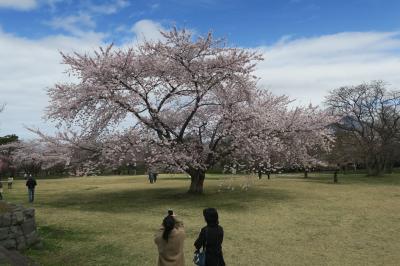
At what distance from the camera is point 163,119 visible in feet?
84.9

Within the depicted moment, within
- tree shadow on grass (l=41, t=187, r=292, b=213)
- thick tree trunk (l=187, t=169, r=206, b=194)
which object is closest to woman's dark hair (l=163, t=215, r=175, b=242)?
tree shadow on grass (l=41, t=187, r=292, b=213)

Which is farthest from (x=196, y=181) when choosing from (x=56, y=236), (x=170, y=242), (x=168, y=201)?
(x=170, y=242)

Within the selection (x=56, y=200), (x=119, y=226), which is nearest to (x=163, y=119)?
(x=56, y=200)

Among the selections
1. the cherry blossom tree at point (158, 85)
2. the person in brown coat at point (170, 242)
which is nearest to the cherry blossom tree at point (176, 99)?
the cherry blossom tree at point (158, 85)

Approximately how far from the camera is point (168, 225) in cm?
689

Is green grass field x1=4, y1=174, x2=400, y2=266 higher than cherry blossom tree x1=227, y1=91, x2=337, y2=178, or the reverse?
cherry blossom tree x1=227, y1=91, x2=337, y2=178

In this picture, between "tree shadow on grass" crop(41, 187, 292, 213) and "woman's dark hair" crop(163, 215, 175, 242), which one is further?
"tree shadow on grass" crop(41, 187, 292, 213)

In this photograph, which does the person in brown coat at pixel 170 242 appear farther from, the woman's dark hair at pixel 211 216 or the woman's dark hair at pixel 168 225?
the woman's dark hair at pixel 211 216

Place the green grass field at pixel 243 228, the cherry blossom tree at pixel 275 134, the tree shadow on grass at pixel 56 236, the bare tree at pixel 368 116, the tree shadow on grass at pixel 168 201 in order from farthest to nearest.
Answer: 1. the bare tree at pixel 368 116
2. the cherry blossom tree at pixel 275 134
3. the tree shadow on grass at pixel 168 201
4. the tree shadow on grass at pixel 56 236
5. the green grass field at pixel 243 228

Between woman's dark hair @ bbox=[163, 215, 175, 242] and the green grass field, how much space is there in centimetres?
425

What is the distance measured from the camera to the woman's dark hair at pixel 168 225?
6883mm

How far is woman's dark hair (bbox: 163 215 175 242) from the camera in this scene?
6883mm

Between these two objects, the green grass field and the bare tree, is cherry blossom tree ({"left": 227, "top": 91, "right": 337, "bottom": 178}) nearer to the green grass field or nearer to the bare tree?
the green grass field

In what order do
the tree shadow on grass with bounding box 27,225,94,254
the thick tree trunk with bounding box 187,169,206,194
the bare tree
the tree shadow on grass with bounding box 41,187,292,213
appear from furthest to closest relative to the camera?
the bare tree < the thick tree trunk with bounding box 187,169,206,194 < the tree shadow on grass with bounding box 41,187,292,213 < the tree shadow on grass with bounding box 27,225,94,254
